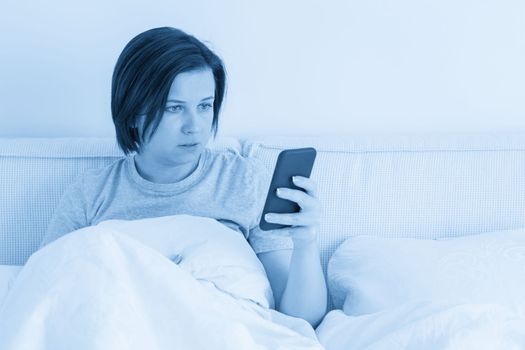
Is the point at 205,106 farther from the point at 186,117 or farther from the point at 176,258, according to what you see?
the point at 176,258

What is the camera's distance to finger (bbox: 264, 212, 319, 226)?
3.63 ft

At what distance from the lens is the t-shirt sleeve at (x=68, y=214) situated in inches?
52.8

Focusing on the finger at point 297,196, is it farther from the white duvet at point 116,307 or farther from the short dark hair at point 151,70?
the short dark hair at point 151,70

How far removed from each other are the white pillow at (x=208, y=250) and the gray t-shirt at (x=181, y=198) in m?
0.11

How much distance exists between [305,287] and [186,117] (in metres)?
0.41

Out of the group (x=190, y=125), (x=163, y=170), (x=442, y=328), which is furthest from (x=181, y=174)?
(x=442, y=328)

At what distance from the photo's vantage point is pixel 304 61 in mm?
1605

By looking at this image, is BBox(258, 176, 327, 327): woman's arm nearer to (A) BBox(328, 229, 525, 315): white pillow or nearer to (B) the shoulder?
(A) BBox(328, 229, 525, 315): white pillow

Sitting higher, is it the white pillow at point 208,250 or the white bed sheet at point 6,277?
the white pillow at point 208,250

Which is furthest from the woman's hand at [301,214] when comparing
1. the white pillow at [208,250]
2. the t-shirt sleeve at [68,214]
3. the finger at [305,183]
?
the t-shirt sleeve at [68,214]

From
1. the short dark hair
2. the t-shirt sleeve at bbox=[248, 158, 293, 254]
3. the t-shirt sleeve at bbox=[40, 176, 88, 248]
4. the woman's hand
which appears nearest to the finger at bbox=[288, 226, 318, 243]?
the woman's hand

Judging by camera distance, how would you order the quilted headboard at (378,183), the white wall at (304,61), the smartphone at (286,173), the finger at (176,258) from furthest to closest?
1. the white wall at (304,61)
2. the quilted headboard at (378,183)
3. the finger at (176,258)
4. the smartphone at (286,173)

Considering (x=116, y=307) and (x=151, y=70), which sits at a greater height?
(x=151, y=70)

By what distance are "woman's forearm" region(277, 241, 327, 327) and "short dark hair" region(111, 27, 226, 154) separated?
39cm
